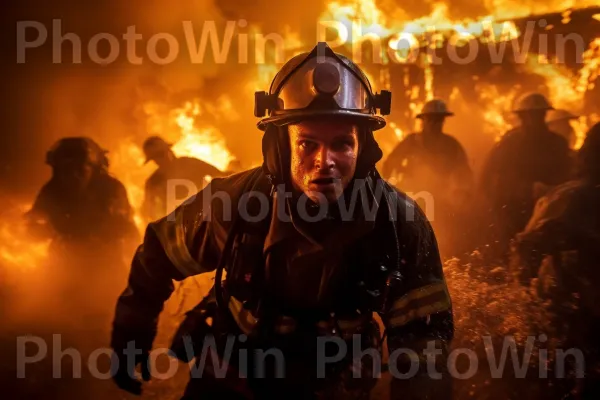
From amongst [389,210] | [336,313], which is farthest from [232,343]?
[389,210]

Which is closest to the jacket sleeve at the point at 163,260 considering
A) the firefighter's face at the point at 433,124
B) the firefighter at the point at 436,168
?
the firefighter at the point at 436,168

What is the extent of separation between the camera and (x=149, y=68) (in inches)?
186

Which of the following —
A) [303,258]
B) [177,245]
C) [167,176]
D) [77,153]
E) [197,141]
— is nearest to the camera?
[303,258]

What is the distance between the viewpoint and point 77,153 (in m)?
4.46

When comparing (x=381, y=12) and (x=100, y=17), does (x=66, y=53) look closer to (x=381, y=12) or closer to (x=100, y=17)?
(x=100, y=17)

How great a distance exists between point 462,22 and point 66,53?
4543 millimetres

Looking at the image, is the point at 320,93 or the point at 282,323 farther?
the point at 282,323

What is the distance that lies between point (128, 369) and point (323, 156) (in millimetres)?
1538

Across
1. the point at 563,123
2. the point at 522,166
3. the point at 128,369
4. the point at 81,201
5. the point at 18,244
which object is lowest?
the point at 128,369

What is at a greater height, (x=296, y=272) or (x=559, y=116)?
(x=559, y=116)

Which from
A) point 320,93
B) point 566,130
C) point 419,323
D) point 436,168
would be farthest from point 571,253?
point 320,93

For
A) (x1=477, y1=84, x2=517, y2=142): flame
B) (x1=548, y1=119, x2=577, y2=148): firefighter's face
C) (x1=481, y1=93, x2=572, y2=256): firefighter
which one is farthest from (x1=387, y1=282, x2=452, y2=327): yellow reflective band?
(x1=477, y1=84, x2=517, y2=142): flame

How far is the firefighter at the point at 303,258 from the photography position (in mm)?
2066

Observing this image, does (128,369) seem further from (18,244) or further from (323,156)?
(18,244)
